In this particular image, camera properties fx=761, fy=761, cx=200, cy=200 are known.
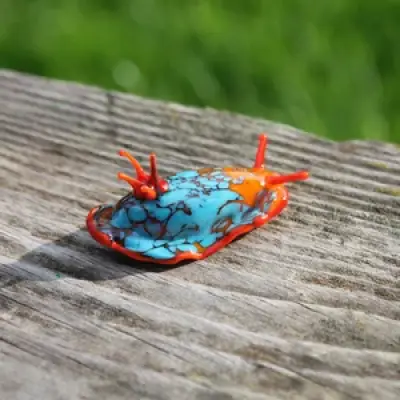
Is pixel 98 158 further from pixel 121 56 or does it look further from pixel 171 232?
pixel 121 56

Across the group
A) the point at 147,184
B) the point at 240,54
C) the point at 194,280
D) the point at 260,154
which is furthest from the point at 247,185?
the point at 240,54

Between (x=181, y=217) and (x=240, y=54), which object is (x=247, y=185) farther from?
(x=240, y=54)

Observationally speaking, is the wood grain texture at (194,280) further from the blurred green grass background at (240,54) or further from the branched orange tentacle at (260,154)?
the blurred green grass background at (240,54)

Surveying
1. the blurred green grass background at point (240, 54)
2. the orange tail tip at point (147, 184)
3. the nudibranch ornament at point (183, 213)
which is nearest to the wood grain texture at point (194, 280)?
the nudibranch ornament at point (183, 213)

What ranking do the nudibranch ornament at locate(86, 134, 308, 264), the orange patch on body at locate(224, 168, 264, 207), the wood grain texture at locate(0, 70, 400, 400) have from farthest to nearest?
the orange patch on body at locate(224, 168, 264, 207), the nudibranch ornament at locate(86, 134, 308, 264), the wood grain texture at locate(0, 70, 400, 400)

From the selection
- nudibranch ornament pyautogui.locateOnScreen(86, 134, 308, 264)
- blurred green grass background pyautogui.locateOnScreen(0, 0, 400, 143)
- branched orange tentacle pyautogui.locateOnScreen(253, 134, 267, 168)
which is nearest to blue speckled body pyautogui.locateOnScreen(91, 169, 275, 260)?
nudibranch ornament pyautogui.locateOnScreen(86, 134, 308, 264)

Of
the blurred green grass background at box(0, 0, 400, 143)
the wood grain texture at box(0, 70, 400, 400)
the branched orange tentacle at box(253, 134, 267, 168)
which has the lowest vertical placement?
the wood grain texture at box(0, 70, 400, 400)

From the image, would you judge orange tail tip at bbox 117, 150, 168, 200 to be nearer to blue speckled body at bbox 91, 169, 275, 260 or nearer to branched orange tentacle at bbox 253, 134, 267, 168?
blue speckled body at bbox 91, 169, 275, 260
